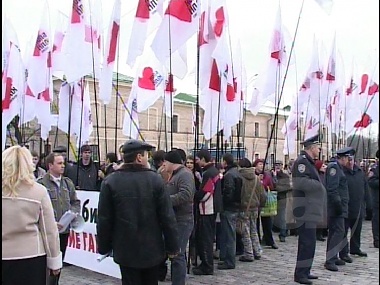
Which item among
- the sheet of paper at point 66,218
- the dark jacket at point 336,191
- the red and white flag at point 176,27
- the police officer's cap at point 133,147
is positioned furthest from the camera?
the red and white flag at point 176,27

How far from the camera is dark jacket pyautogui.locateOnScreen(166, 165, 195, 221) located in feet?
18.8

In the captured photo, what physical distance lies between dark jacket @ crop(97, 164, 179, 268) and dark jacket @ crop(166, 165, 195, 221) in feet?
4.80

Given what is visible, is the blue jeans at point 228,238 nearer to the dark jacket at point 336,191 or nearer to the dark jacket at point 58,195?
the dark jacket at point 336,191

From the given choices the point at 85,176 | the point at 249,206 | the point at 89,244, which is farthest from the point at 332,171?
the point at 85,176

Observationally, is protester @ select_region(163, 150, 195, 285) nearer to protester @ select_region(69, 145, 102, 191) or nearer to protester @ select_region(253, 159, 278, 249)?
protester @ select_region(69, 145, 102, 191)

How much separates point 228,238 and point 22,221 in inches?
185

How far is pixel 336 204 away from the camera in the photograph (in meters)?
7.39

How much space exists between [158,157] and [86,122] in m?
7.43

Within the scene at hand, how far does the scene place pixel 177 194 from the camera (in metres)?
5.74

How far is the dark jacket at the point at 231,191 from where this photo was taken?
7.89 meters

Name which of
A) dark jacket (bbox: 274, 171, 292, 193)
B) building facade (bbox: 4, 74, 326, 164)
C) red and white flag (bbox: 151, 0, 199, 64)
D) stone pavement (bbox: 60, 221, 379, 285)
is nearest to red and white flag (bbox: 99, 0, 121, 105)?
red and white flag (bbox: 151, 0, 199, 64)

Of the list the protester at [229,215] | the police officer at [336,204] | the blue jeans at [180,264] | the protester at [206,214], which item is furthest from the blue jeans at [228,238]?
the blue jeans at [180,264]

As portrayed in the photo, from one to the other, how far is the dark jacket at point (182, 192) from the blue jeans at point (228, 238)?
207 centimetres

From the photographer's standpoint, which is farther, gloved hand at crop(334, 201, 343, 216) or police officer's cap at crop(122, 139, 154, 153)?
gloved hand at crop(334, 201, 343, 216)
